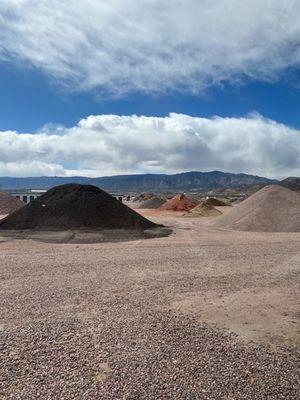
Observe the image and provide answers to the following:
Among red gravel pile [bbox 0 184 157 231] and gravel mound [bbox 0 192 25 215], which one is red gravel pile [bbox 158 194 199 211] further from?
red gravel pile [bbox 0 184 157 231]

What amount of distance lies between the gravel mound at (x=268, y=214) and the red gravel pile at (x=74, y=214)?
688cm

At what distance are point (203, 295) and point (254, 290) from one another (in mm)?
1494

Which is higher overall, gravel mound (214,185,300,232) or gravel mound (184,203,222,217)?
gravel mound (214,185,300,232)

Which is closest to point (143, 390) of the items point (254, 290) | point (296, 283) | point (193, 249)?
point (254, 290)

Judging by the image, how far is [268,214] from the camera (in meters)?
29.3

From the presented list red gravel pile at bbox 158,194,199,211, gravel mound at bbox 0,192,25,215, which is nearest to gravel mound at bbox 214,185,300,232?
gravel mound at bbox 0,192,25,215

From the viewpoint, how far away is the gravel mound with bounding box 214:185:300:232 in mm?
27641

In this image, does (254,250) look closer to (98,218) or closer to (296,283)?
(296,283)

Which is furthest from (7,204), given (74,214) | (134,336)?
(134,336)

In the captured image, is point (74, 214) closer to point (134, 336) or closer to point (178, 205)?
point (134, 336)

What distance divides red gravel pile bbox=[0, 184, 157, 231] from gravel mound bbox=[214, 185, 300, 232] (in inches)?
271

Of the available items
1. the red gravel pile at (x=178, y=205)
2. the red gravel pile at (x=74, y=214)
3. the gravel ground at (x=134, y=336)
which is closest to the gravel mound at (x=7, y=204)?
the red gravel pile at (x=74, y=214)

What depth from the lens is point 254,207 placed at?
3106 cm

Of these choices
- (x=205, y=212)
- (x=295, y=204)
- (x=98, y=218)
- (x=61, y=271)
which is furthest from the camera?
(x=205, y=212)
